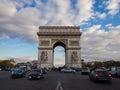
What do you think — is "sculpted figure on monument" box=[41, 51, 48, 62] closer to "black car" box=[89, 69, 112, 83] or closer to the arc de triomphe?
the arc de triomphe

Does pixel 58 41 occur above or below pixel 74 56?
above

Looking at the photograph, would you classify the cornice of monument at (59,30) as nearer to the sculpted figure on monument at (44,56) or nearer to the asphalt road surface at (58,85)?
the sculpted figure on monument at (44,56)

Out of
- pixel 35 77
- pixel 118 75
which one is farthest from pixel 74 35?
pixel 35 77

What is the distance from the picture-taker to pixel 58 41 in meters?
79.6

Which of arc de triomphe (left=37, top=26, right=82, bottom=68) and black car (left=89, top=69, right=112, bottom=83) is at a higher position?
arc de triomphe (left=37, top=26, right=82, bottom=68)

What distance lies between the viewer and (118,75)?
34281 mm

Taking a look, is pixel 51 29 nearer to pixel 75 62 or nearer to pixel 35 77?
pixel 75 62

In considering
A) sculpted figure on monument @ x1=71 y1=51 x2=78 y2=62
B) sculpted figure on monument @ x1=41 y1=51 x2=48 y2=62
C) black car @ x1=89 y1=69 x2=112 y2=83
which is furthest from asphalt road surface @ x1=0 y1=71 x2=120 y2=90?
sculpted figure on monument @ x1=41 y1=51 x2=48 y2=62

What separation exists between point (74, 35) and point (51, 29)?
26.9 feet

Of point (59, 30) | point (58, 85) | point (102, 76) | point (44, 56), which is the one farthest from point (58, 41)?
point (58, 85)

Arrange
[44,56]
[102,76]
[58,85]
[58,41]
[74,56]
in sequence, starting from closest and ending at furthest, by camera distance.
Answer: [58,85] → [102,76] → [74,56] → [44,56] → [58,41]

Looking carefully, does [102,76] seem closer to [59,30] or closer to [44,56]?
[44,56]

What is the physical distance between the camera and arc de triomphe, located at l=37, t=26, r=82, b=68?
254 ft

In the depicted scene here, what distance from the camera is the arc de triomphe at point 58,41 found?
77.4 metres
